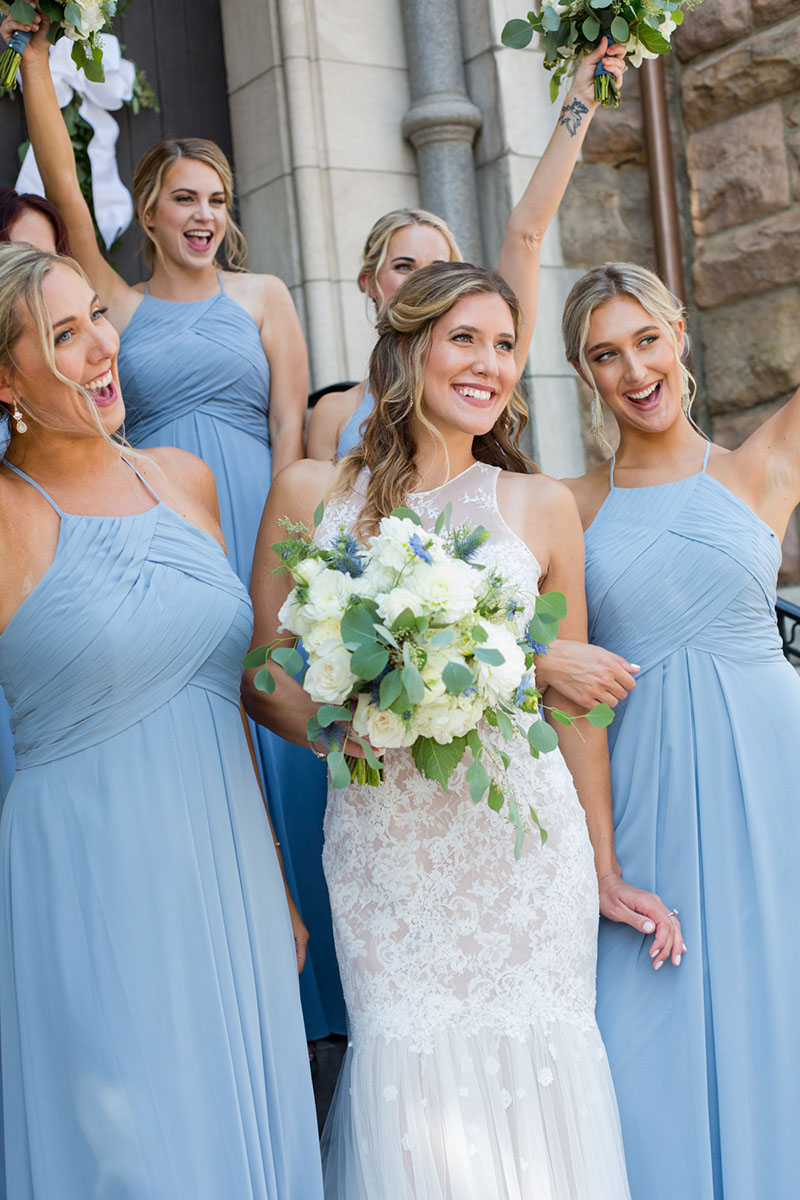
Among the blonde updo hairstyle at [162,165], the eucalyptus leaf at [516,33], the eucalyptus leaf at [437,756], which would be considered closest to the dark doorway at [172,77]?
the blonde updo hairstyle at [162,165]

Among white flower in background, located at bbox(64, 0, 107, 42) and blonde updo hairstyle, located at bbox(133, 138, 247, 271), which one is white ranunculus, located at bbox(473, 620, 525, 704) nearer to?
white flower in background, located at bbox(64, 0, 107, 42)

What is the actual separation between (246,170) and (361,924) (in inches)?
150

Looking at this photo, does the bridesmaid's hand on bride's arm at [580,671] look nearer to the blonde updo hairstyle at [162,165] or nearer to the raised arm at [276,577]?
the raised arm at [276,577]

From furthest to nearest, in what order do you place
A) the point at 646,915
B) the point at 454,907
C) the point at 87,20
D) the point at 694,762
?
the point at 87,20 → the point at 694,762 → the point at 646,915 → the point at 454,907

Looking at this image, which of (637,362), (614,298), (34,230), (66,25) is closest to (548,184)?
(614,298)

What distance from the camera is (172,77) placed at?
564 centimetres

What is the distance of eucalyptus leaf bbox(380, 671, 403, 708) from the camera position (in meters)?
2.33

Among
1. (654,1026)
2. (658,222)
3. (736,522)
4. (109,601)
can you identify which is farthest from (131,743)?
(658,222)

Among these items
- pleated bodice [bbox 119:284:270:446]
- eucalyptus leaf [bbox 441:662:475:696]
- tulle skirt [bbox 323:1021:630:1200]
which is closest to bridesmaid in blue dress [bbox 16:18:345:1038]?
pleated bodice [bbox 119:284:270:446]

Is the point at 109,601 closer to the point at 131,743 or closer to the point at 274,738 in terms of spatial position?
the point at 131,743

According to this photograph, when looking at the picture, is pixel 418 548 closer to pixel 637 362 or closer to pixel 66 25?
pixel 637 362

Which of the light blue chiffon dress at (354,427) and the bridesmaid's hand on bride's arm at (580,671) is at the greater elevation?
the light blue chiffon dress at (354,427)

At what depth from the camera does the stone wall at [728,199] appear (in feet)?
18.1

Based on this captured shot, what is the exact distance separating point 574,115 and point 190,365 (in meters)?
1.33
